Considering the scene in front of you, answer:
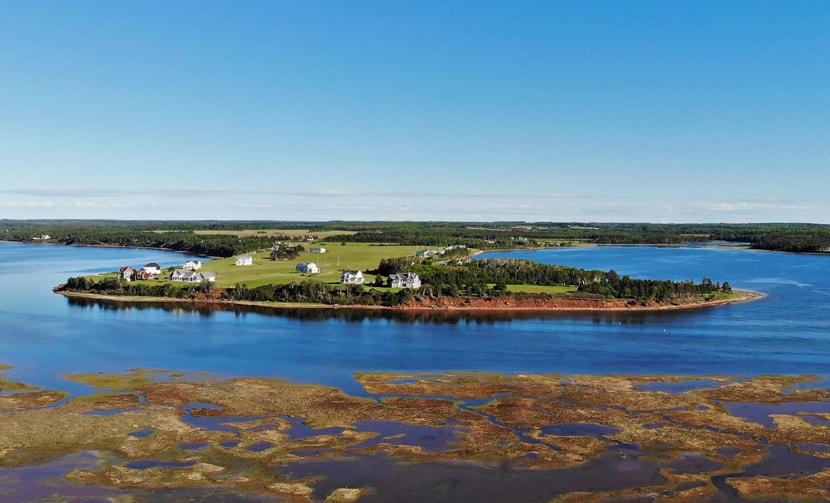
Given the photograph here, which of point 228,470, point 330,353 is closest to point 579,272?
point 330,353

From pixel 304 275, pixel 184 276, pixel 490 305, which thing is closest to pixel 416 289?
pixel 490 305

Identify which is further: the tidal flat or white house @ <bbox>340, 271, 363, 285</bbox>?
white house @ <bbox>340, 271, 363, 285</bbox>

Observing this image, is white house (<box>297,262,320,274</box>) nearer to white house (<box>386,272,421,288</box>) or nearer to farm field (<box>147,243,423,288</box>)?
farm field (<box>147,243,423,288</box>)

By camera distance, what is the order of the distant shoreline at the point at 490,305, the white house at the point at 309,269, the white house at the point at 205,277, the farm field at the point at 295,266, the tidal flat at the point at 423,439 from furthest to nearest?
the white house at the point at 309,269 → the farm field at the point at 295,266 → the white house at the point at 205,277 → the distant shoreline at the point at 490,305 → the tidal flat at the point at 423,439

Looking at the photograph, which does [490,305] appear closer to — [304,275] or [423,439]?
[304,275]

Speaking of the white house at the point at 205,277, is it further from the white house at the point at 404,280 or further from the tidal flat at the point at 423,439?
the tidal flat at the point at 423,439

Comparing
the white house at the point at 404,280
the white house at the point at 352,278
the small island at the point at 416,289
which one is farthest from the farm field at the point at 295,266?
the white house at the point at 404,280

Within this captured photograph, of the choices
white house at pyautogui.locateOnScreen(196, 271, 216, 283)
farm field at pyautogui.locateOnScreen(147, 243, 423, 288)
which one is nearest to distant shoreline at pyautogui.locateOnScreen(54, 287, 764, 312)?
farm field at pyautogui.locateOnScreen(147, 243, 423, 288)
